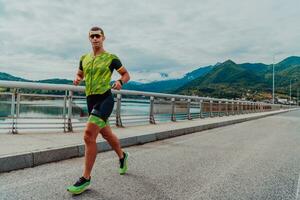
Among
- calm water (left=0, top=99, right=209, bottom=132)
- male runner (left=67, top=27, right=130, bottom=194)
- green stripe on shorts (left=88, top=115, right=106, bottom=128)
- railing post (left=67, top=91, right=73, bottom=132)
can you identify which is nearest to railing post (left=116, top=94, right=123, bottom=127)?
calm water (left=0, top=99, right=209, bottom=132)

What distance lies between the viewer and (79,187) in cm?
405

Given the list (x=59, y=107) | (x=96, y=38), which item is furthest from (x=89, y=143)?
(x=59, y=107)

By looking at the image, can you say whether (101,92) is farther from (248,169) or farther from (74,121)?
(74,121)

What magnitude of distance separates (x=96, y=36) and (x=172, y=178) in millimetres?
2326

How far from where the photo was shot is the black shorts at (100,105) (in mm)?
4348

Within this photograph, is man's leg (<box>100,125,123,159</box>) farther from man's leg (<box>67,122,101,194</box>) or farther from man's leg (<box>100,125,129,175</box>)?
man's leg (<box>67,122,101,194</box>)

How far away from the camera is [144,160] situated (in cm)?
646

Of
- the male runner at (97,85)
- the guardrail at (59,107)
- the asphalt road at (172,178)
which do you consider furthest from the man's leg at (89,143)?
the guardrail at (59,107)

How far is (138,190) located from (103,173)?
106cm

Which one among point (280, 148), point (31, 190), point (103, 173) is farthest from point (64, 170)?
point (280, 148)

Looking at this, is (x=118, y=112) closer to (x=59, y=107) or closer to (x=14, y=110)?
(x=59, y=107)

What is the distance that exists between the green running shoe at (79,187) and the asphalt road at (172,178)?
7cm

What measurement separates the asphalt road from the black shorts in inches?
37.3

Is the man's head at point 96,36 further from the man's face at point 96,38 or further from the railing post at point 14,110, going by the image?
the railing post at point 14,110
